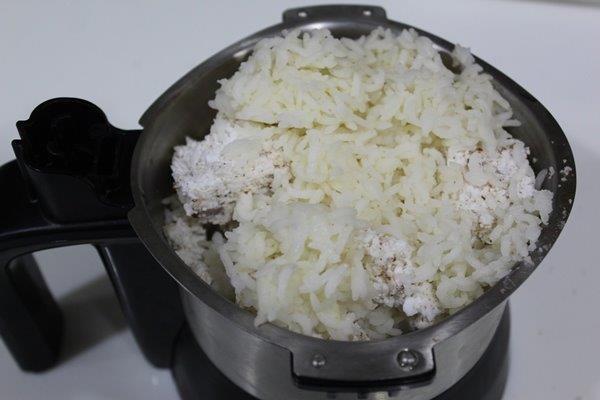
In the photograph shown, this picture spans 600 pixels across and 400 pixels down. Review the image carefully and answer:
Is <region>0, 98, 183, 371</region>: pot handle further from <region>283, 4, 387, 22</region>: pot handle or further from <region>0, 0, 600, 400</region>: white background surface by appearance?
<region>283, 4, 387, 22</region>: pot handle

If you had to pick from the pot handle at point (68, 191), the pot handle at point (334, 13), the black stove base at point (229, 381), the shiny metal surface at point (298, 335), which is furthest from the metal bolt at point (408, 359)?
the pot handle at point (334, 13)

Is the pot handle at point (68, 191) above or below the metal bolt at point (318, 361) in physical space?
above

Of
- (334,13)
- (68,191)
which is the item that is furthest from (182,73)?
(68,191)

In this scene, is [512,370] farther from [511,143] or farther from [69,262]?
[69,262]

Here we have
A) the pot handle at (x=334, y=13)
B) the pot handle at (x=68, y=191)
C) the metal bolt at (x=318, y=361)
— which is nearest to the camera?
the metal bolt at (x=318, y=361)

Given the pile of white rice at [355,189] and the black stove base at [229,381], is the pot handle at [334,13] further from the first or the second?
the black stove base at [229,381]

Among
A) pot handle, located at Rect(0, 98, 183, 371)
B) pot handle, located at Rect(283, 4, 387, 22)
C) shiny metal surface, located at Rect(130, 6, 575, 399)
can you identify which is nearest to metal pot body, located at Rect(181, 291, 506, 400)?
shiny metal surface, located at Rect(130, 6, 575, 399)

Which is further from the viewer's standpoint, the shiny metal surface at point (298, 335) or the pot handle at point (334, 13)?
the pot handle at point (334, 13)
